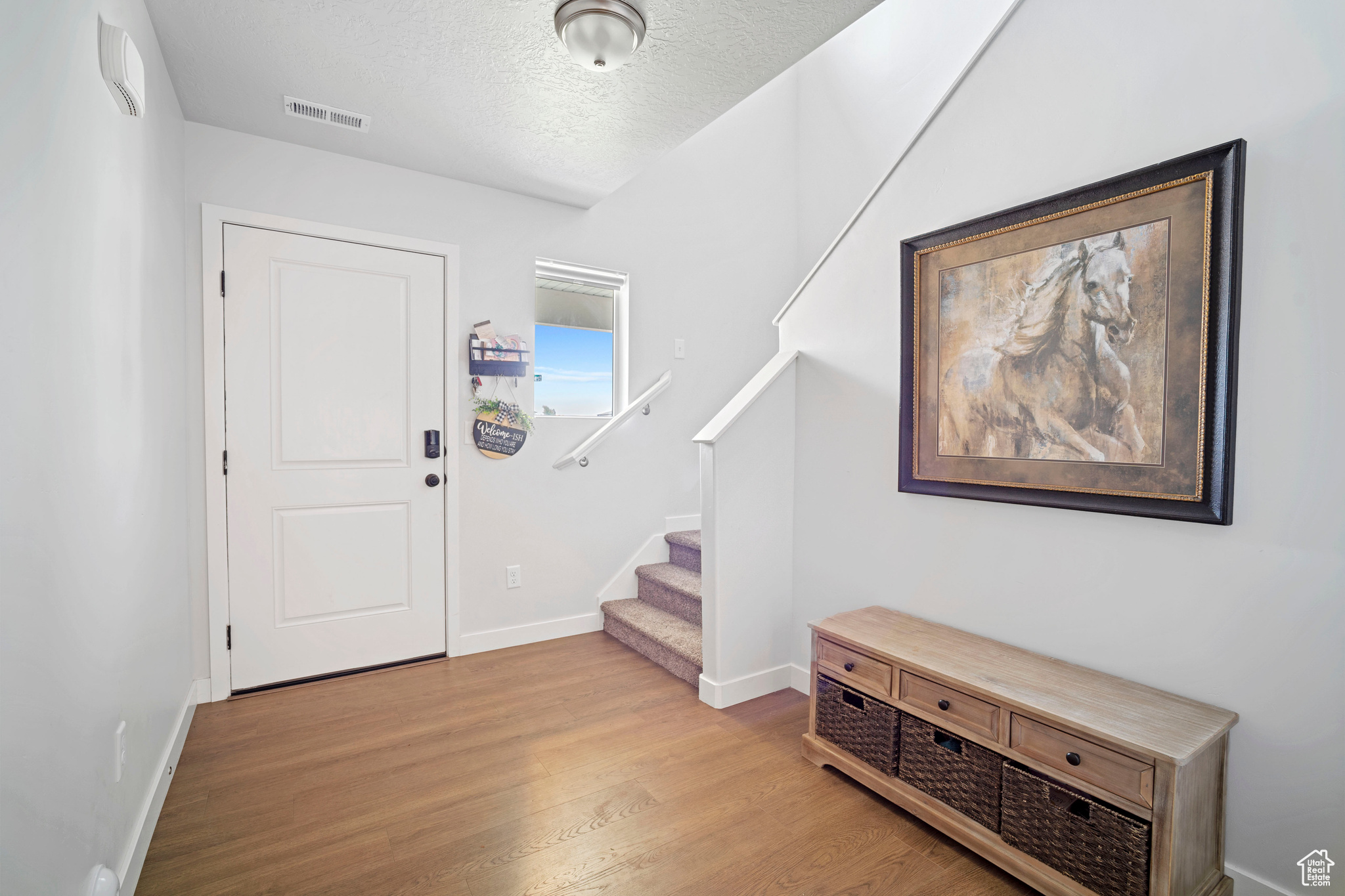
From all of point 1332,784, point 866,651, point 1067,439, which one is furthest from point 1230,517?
point 866,651

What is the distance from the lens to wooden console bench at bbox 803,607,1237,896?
130cm

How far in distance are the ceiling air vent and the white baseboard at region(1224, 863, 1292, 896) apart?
3.63 metres

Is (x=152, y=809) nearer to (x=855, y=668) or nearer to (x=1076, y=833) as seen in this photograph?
(x=855, y=668)

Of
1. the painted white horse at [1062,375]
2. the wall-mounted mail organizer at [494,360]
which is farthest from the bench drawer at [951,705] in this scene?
the wall-mounted mail organizer at [494,360]

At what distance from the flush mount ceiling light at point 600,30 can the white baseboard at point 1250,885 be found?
8.97 ft

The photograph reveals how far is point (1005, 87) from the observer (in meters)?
1.92

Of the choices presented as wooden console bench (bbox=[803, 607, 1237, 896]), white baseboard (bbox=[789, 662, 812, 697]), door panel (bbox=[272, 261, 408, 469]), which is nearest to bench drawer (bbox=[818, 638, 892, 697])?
wooden console bench (bbox=[803, 607, 1237, 896])

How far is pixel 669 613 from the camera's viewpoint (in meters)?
3.33

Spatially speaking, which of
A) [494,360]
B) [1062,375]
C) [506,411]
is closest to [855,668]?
[1062,375]

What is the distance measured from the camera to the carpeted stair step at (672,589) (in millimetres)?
3143

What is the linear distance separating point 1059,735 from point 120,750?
2.25 metres

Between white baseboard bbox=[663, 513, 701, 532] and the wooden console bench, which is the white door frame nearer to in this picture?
white baseboard bbox=[663, 513, 701, 532]

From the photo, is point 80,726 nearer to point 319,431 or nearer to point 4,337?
point 4,337

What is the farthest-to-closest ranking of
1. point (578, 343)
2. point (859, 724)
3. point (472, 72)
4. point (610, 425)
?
1. point (578, 343)
2. point (610, 425)
3. point (472, 72)
4. point (859, 724)
